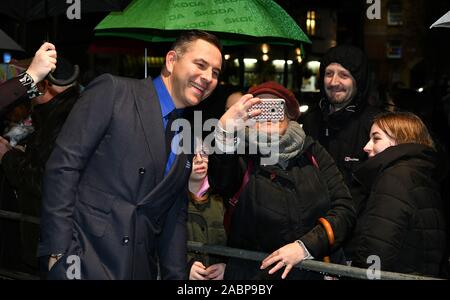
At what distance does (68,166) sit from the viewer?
3.41 metres

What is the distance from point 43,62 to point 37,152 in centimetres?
167

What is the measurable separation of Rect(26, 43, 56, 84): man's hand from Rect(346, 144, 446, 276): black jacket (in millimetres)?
2085

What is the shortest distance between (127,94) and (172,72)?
34 centimetres

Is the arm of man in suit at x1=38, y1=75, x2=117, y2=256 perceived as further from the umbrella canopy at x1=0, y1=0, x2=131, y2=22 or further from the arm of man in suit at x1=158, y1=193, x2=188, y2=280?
the umbrella canopy at x1=0, y1=0, x2=131, y2=22

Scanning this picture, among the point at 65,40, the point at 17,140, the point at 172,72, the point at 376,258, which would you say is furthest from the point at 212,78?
the point at 65,40

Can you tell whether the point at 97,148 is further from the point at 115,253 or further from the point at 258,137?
the point at 258,137

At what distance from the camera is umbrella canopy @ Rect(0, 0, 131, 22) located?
6.09 metres

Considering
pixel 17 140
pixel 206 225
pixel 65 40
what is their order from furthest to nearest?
pixel 65 40 < pixel 17 140 < pixel 206 225

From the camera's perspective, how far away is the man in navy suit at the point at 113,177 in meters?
3.43

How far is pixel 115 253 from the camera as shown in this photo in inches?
139

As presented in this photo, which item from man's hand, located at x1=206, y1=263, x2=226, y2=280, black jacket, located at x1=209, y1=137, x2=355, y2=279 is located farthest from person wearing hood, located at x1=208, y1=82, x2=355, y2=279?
man's hand, located at x1=206, y1=263, x2=226, y2=280

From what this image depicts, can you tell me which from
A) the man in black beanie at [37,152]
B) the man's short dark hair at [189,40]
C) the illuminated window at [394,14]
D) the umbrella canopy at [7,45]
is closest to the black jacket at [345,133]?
the man in black beanie at [37,152]

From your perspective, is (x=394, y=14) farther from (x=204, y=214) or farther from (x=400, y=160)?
(x=400, y=160)
